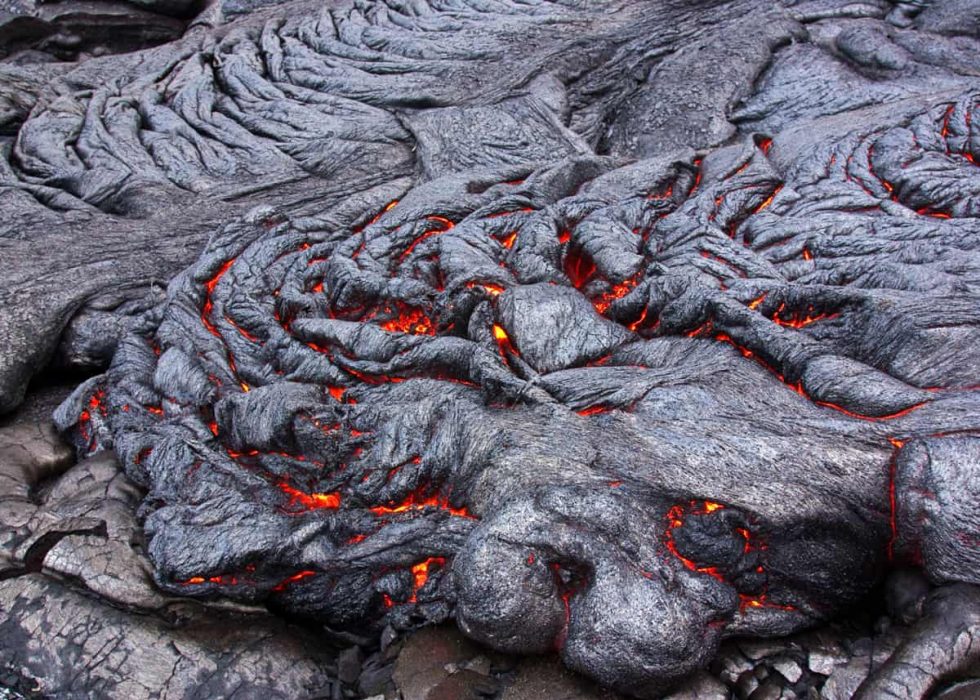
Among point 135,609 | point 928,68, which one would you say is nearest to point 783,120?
point 928,68

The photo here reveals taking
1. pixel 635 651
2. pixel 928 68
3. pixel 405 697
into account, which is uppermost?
pixel 928 68

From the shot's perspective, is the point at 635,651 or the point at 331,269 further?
the point at 331,269

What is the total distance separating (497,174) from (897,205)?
9.09ft

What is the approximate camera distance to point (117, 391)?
15.3 ft

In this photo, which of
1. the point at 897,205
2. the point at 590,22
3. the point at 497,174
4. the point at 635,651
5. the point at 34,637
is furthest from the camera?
the point at 590,22

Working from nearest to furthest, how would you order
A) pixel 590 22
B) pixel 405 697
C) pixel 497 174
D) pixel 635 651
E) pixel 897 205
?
pixel 635 651 → pixel 405 697 → pixel 897 205 → pixel 497 174 → pixel 590 22

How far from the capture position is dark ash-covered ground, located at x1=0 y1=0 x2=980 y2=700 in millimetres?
3154

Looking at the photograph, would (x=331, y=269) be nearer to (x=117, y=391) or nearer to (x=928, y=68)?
(x=117, y=391)

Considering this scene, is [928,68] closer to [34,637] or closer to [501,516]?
[501,516]

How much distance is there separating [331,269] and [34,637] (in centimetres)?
258

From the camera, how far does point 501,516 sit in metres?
3.22

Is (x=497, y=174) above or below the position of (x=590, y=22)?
below

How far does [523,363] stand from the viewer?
4.11 metres

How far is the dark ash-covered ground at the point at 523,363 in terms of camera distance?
10.3 ft
